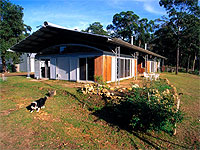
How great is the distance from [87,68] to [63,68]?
2.67 m

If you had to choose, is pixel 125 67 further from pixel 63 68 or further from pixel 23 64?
pixel 23 64

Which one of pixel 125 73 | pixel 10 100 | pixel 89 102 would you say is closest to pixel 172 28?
pixel 125 73

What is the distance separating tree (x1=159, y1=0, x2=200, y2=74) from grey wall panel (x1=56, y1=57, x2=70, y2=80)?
2254cm

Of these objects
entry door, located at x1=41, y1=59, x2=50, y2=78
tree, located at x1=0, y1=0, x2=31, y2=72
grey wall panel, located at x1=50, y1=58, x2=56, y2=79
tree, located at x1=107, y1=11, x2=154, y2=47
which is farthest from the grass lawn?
tree, located at x1=107, y1=11, x2=154, y2=47

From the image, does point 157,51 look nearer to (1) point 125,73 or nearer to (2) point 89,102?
(1) point 125,73

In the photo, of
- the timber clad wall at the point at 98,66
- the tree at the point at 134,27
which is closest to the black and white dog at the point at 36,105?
the timber clad wall at the point at 98,66

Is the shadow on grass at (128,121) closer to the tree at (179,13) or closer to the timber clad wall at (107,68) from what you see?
the timber clad wall at (107,68)

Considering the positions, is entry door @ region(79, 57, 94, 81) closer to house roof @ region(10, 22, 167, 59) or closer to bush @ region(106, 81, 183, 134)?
house roof @ region(10, 22, 167, 59)

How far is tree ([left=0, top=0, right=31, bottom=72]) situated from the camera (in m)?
19.7

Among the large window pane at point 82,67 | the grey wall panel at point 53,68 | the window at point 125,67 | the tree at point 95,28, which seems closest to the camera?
the large window pane at point 82,67

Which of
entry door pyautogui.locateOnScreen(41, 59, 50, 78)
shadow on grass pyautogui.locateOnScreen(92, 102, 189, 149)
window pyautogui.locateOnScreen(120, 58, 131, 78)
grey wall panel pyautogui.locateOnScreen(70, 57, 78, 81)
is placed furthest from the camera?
entry door pyautogui.locateOnScreen(41, 59, 50, 78)

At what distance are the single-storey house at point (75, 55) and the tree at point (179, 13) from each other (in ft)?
60.3

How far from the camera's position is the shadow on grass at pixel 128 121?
11.6 feet

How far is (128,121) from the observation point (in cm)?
432
